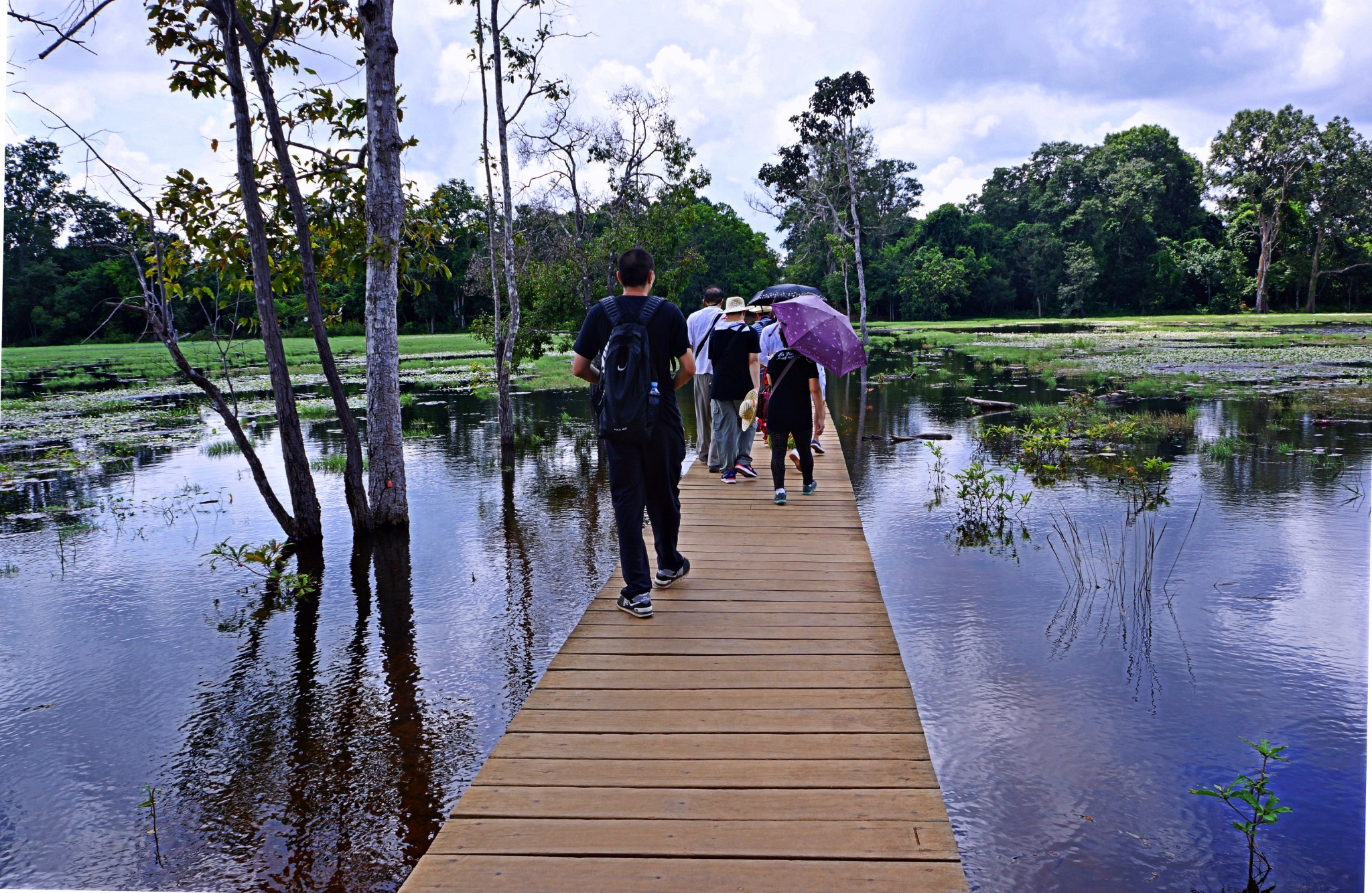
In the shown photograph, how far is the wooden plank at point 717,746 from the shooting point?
10.4 feet

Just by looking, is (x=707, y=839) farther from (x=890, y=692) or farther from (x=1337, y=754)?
(x=1337, y=754)

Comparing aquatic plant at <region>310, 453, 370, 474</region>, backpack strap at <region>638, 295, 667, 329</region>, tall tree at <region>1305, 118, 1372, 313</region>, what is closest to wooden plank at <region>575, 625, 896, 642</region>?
backpack strap at <region>638, 295, 667, 329</region>

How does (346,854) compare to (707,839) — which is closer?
(707,839)

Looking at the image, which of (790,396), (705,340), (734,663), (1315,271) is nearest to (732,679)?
(734,663)

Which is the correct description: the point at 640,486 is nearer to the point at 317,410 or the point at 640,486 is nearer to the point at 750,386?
the point at 750,386

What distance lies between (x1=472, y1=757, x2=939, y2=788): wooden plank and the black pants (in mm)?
1534

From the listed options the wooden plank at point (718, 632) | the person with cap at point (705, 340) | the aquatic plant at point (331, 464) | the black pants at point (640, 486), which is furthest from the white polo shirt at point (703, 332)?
the aquatic plant at point (331, 464)

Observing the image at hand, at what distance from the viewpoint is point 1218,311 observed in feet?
193

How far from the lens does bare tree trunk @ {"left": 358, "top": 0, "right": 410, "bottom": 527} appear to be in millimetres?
8312

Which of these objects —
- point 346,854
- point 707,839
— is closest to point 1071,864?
point 707,839

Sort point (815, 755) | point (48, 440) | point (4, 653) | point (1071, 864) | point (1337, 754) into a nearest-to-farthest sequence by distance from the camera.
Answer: point (815, 755) < point (1071, 864) < point (1337, 754) < point (4, 653) < point (48, 440)

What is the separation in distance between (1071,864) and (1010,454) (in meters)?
9.23

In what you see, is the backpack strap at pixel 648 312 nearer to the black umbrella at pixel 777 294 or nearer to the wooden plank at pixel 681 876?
the wooden plank at pixel 681 876

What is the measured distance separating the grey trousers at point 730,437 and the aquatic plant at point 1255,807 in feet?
15.8
